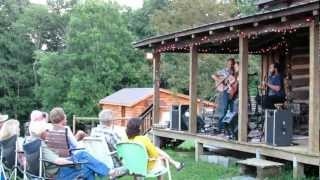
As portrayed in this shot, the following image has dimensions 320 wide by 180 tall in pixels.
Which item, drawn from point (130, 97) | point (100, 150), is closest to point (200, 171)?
point (100, 150)

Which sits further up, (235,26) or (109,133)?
(235,26)

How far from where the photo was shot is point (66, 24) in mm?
41469

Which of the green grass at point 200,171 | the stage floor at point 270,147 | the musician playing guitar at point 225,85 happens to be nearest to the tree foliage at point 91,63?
the stage floor at point 270,147

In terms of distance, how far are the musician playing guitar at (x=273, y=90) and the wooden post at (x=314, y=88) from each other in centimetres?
206

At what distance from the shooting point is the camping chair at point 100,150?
22.1ft

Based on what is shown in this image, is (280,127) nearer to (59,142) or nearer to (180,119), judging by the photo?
(180,119)

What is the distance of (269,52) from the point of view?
1349cm

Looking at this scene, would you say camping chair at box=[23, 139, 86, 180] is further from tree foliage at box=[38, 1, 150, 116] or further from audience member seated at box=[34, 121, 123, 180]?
tree foliage at box=[38, 1, 150, 116]

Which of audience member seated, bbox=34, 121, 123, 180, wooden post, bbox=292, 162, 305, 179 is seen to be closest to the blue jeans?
audience member seated, bbox=34, 121, 123, 180

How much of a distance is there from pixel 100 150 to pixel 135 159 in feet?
1.92

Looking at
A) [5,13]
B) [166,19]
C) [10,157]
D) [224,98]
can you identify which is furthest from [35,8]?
[10,157]

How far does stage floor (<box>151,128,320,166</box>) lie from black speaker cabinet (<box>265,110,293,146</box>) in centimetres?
13

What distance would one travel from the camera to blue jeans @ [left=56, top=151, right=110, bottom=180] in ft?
20.5

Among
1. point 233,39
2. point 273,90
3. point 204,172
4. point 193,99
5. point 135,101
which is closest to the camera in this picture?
point 204,172
